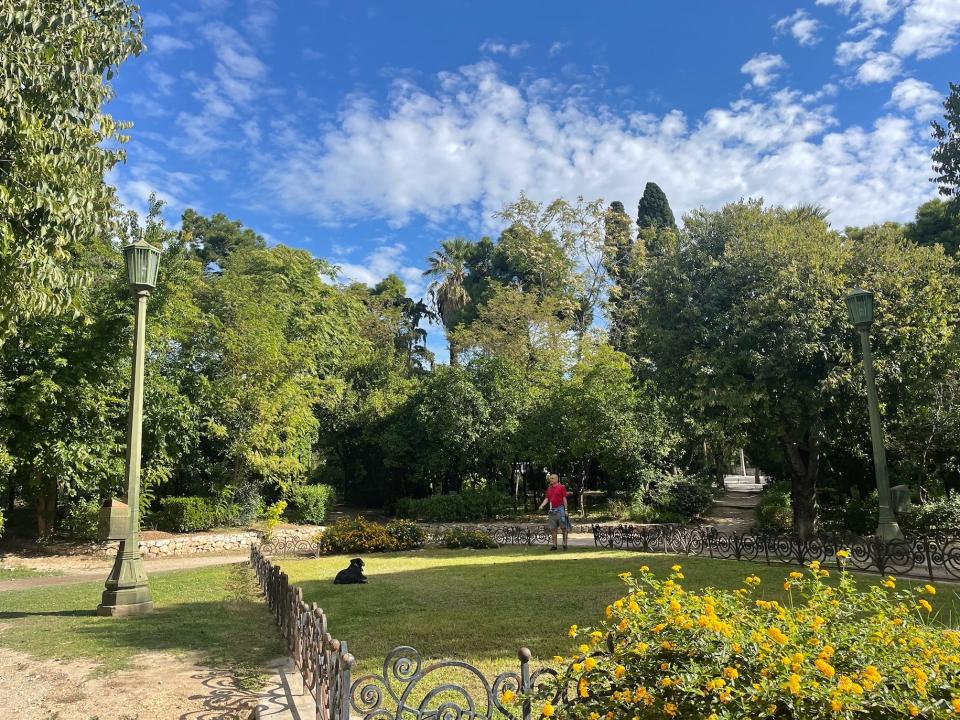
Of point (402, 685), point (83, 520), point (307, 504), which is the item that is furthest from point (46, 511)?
point (402, 685)

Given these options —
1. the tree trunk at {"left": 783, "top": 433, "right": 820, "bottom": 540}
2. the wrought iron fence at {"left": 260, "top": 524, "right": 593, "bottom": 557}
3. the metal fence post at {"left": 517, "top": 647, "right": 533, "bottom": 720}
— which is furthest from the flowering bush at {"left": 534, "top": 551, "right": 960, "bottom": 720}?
the wrought iron fence at {"left": 260, "top": 524, "right": 593, "bottom": 557}

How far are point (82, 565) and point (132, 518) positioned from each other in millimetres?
8640

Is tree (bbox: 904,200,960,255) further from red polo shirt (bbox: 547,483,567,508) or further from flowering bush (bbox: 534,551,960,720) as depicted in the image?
flowering bush (bbox: 534,551,960,720)

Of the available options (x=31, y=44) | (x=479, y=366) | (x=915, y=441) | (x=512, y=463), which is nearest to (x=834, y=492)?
(x=915, y=441)

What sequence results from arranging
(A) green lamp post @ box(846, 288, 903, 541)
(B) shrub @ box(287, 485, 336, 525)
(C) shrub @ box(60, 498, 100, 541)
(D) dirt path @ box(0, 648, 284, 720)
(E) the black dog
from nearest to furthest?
(D) dirt path @ box(0, 648, 284, 720), (A) green lamp post @ box(846, 288, 903, 541), (E) the black dog, (C) shrub @ box(60, 498, 100, 541), (B) shrub @ box(287, 485, 336, 525)

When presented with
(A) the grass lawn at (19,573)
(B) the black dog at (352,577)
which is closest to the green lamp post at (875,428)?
(B) the black dog at (352,577)

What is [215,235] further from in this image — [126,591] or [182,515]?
[126,591]

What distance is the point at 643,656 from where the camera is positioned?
2.90 metres

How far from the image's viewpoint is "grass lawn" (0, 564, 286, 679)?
638 cm

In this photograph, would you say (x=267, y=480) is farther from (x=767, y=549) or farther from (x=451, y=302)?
(x=451, y=302)

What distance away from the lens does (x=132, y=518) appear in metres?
9.12

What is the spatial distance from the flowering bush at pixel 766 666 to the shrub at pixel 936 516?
12.7 metres

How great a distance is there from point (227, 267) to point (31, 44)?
23.9 meters

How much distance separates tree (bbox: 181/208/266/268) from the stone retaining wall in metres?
32.8
